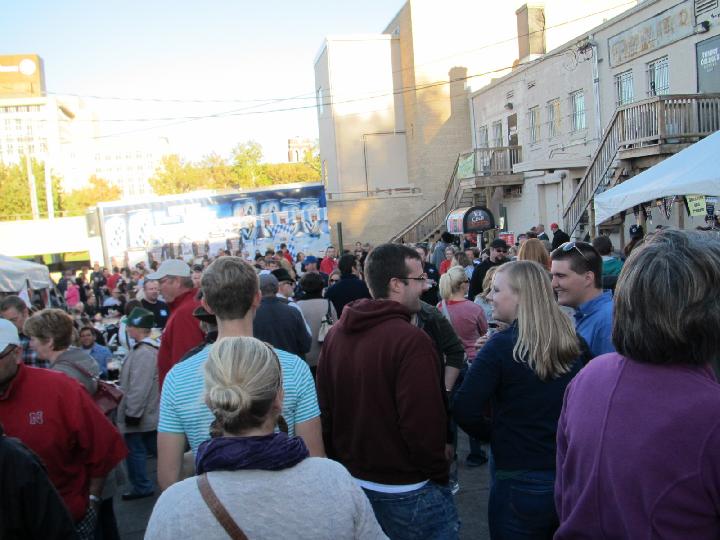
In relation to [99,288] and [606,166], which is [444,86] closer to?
[606,166]

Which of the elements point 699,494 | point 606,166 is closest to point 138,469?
point 699,494

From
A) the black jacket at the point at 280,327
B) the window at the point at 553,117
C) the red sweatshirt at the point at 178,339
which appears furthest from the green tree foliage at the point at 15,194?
the red sweatshirt at the point at 178,339

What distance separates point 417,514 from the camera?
9.92 feet

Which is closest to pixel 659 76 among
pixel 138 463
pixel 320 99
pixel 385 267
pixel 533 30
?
pixel 533 30

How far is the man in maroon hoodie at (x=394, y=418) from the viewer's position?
117 inches

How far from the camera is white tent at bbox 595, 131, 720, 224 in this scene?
655cm

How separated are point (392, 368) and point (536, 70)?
81.0 feet

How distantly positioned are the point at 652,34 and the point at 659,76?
118 cm

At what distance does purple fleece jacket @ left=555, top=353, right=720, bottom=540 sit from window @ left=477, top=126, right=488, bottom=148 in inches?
1215

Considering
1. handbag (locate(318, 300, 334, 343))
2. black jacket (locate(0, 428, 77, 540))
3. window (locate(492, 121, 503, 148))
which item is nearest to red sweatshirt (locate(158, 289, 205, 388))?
handbag (locate(318, 300, 334, 343))

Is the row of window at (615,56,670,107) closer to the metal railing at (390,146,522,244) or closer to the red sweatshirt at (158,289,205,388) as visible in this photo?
the metal railing at (390,146,522,244)

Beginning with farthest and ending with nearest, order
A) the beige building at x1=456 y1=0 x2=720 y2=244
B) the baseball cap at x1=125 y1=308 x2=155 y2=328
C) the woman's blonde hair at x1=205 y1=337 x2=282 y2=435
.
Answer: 1. the beige building at x1=456 y1=0 x2=720 y2=244
2. the baseball cap at x1=125 y1=308 x2=155 y2=328
3. the woman's blonde hair at x1=205 y1=337 x2=282 y2=435

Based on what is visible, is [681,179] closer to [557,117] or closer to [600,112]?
[600,112]

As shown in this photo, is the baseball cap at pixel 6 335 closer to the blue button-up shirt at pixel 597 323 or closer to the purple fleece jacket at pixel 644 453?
the purple fleece jacket at pixel 644 453
